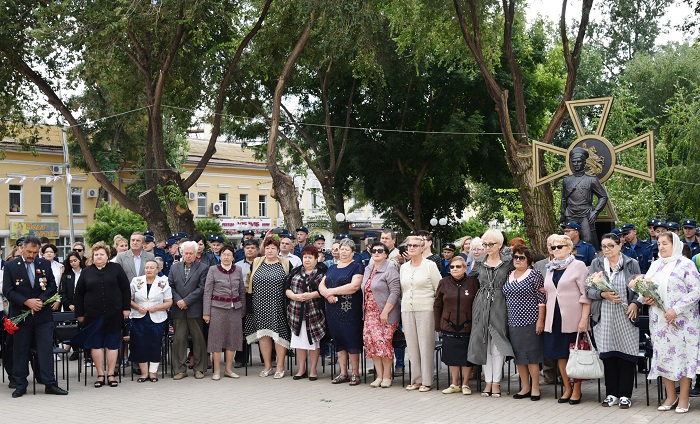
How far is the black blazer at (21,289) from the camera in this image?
9.62 m

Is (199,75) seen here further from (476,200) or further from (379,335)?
(476,200)

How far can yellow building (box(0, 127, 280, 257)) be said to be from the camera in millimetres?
41500

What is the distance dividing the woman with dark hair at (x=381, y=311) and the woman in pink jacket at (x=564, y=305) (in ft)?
6.49

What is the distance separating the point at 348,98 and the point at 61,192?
21.4 m

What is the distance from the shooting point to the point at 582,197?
38.9ft

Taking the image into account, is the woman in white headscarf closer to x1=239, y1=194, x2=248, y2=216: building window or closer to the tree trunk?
the tree trunk

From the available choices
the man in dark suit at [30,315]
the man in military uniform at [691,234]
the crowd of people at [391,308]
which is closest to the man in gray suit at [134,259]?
the crowd of people at [391,308]

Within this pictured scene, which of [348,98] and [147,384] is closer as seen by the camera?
[147,384]

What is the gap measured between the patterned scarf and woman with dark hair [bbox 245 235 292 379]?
3.78 metres

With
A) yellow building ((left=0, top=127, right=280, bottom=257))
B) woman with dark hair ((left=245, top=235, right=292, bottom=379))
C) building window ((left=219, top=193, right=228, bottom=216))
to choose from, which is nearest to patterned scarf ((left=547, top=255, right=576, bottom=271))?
woman with dark hair ((left=245, top=235, right=292, bottom=379))

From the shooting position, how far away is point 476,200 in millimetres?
40406

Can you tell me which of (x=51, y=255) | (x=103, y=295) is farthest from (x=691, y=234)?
(x=51, y=255)

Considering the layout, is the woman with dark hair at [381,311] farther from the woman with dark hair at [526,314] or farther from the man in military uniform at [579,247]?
the man in military uniform at [579,247]

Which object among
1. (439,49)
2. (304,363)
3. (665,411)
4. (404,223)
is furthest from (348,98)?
(665,411)
